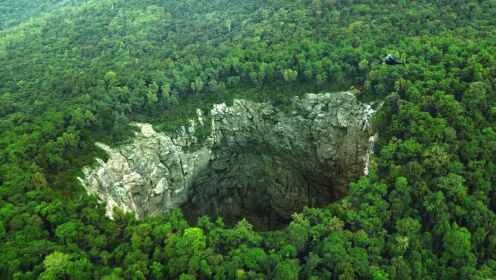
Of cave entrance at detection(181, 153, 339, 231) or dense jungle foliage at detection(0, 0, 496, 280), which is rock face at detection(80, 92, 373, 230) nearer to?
cave entrance at detection(181, 153, 339, 231)

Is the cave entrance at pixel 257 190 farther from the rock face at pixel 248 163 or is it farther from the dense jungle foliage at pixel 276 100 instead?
the dense jungle foliage at pixel 276 100

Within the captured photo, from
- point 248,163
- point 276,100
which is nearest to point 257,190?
point 248,163

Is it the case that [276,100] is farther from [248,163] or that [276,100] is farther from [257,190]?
[257,190]

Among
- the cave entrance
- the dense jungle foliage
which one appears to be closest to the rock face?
the cave entrance

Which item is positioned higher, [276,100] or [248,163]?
[276,100]

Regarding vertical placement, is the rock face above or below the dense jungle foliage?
below

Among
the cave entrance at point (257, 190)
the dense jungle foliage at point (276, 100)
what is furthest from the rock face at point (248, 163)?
the dense jungle foliage at point (276, 100)

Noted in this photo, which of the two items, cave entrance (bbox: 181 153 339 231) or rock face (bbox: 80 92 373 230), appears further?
cave entrance (bbox: 181 153 339 231)
